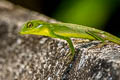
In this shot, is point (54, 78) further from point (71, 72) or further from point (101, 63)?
point (101, 63)

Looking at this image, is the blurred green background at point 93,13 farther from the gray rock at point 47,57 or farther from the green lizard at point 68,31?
the green lizard at point 68,31

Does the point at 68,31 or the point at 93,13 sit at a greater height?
the point at 68,31

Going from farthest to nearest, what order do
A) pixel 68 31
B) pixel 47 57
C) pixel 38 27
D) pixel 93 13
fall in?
pixel 93 13 < pixel 47 57 < pixel 38 27 < pixel 68 31

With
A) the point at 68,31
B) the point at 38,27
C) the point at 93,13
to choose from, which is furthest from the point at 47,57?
the point at 93,13

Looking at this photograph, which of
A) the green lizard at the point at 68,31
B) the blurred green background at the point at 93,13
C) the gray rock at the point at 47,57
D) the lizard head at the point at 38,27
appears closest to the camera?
the gray rock at the point at 47,57

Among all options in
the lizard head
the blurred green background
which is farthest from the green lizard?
the blurred green background

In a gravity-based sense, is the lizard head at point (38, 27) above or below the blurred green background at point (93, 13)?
above

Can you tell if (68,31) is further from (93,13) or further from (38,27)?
(93,13)

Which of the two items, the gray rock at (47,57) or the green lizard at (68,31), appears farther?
the green lizard at (68,31)

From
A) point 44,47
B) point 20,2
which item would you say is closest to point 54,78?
point 44,47

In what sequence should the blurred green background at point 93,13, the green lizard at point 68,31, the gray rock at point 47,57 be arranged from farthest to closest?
the blurred green background at point 93,13 < the green lizard at point 68,31 < the gray rock at point 47,57

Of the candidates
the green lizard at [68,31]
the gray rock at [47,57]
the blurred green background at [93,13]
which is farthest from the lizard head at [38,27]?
the blurred green background at [93,13]
